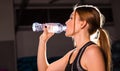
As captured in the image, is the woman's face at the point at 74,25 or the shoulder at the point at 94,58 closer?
the shoulder at the point at 94,58

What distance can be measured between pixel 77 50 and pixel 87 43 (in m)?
0.06

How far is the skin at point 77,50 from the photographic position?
1140 mm

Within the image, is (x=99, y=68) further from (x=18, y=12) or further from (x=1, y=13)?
(x=18, y=12)

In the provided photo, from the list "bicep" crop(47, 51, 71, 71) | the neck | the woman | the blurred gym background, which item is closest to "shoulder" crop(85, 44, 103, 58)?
the woman

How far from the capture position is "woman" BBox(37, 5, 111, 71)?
3.77 ft

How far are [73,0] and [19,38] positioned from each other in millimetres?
1683

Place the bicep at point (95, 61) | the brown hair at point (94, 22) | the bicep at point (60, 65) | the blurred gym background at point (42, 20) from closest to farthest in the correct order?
1. the bicep at point (95, 61)
2. the brown hair at point (94, 22)
3. the bicep at point (60, 65)
4. the blurred gym background at point (42, 20)

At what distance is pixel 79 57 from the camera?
1.20 meters

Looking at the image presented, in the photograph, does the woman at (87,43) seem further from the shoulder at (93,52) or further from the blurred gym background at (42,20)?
the blurred gym background at (42,20)

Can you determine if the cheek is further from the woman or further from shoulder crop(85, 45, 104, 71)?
shoulder crop(85, 45, 104, 71)

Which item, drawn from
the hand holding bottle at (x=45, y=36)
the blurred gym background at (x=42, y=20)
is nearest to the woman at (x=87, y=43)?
the hand holding bottle at (x=45, y=36)

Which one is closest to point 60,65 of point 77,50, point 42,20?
point 77,50

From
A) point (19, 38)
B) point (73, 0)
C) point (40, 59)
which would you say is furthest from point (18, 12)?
point (40, 59)

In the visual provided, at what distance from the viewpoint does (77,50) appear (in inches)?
50.9
